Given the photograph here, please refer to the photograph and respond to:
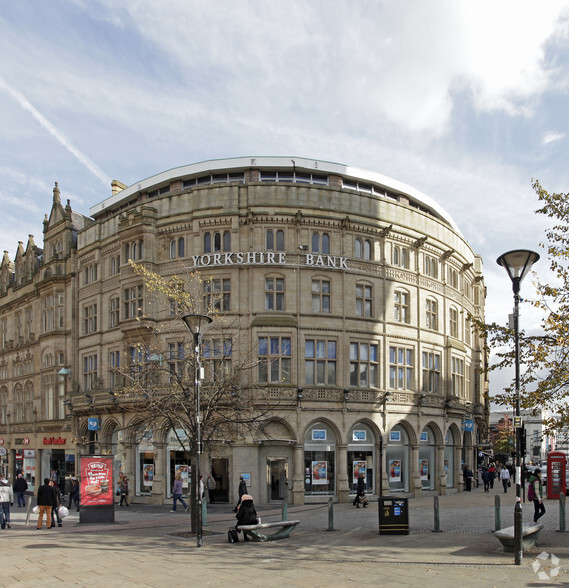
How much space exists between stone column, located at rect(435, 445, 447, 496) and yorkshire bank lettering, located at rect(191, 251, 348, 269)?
13.2 meters

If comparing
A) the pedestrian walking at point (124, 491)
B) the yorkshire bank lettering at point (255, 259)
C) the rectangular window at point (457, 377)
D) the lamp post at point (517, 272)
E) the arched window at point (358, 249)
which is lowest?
the pedestrian walking at point (124, 491)

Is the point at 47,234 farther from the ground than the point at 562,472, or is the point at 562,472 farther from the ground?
the point at 47,234

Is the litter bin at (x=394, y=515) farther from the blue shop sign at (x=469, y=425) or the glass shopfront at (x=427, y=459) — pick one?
the blue shop sign at (x=469, y=425)

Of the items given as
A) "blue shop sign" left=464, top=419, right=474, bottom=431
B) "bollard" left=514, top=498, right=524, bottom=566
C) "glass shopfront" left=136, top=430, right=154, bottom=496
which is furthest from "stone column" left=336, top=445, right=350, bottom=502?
"bollard" left=514, top=498, right=524, bottom=566

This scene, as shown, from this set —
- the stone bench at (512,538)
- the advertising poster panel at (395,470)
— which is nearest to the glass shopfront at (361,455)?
the advertising poster panel at (395,470)

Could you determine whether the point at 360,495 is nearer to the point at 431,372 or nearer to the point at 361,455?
the point at 361,455

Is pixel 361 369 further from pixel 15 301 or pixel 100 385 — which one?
pixel 15 301

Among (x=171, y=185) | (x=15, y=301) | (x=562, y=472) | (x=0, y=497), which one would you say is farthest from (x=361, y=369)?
(x=15, y=301)

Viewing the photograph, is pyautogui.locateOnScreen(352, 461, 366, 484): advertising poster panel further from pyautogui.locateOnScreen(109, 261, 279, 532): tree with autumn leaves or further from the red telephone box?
the red telephone box

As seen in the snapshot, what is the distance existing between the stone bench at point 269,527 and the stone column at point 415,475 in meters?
18.5

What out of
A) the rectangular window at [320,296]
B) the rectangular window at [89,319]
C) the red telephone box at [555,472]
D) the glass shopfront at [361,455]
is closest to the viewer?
the red telephone box at [555,472]

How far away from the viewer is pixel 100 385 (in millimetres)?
40375

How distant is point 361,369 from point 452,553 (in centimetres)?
1925

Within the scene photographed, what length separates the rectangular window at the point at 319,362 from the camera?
34.8 meters
